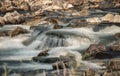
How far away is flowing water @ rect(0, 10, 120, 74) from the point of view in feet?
49.9

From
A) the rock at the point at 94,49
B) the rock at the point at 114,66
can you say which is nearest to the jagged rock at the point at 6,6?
the rock at the point at 94,49

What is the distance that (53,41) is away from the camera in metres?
17.6

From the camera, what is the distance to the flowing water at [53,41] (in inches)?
599

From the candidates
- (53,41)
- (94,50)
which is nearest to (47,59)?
(94,50)

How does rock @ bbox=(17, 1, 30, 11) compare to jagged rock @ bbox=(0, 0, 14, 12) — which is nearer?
jagged rock @ bbox=(0, 0, 14, 12)

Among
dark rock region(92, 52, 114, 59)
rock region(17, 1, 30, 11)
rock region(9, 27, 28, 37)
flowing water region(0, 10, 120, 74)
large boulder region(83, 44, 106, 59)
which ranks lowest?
dark rock region(92, 52, 114, 59)

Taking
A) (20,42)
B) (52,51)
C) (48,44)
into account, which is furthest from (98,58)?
(20,42)

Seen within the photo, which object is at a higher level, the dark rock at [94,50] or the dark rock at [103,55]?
the dark rock at [94,50]

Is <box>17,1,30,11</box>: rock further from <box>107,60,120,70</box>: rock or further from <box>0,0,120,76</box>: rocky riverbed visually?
<box>107,60,120,70</box>: rock

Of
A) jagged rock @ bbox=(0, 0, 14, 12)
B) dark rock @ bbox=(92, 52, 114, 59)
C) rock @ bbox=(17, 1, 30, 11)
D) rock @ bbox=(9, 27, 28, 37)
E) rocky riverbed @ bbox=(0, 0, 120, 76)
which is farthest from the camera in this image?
rock @ bbox=(17, 1, 30, 11)

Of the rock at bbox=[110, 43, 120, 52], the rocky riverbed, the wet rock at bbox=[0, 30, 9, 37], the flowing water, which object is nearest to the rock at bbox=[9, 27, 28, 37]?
the rocky riverbed

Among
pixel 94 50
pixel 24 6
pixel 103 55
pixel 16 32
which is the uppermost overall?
pixel 24 6

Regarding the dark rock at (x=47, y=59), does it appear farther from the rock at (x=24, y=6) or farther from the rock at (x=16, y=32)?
the rock at (x=24, y=6)

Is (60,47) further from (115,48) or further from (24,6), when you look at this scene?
(24,6)
